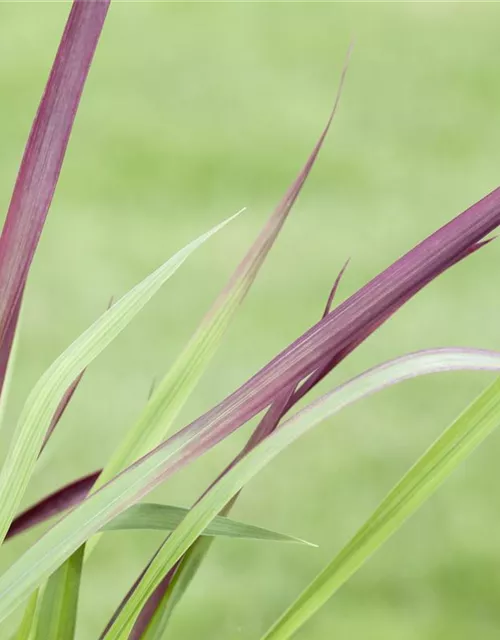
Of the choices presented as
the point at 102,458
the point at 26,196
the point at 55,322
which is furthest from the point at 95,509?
the point at 55,322

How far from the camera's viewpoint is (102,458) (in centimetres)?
124

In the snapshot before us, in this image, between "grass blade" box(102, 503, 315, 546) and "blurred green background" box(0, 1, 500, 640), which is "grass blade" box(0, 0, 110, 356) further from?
"blurred green background" box(0, 1, 500, 640)

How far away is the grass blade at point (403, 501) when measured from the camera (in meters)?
0.48

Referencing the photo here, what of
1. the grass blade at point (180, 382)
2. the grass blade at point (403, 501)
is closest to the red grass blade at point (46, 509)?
the grass blade at point (180, 382)

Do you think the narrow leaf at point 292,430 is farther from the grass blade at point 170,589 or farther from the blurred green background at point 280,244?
the blurred green background at point 280,244

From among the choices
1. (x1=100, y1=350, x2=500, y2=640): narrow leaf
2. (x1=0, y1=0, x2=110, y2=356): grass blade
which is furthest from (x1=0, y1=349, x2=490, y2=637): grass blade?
(x1=0, y1=0, x2=110, y2=356): grass blade

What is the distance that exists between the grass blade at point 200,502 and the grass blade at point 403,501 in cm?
7

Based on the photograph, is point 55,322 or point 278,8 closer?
point 55,322

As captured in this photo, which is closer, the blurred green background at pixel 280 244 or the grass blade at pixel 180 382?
the grass blade at pixel 180 382

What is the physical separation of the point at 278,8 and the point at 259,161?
24.6 inches

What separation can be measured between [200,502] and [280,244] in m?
1.16

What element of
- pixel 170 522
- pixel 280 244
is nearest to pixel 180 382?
pixel 170 522

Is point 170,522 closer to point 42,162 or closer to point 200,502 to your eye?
point 200,502

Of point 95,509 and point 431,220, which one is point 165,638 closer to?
point 95,509
